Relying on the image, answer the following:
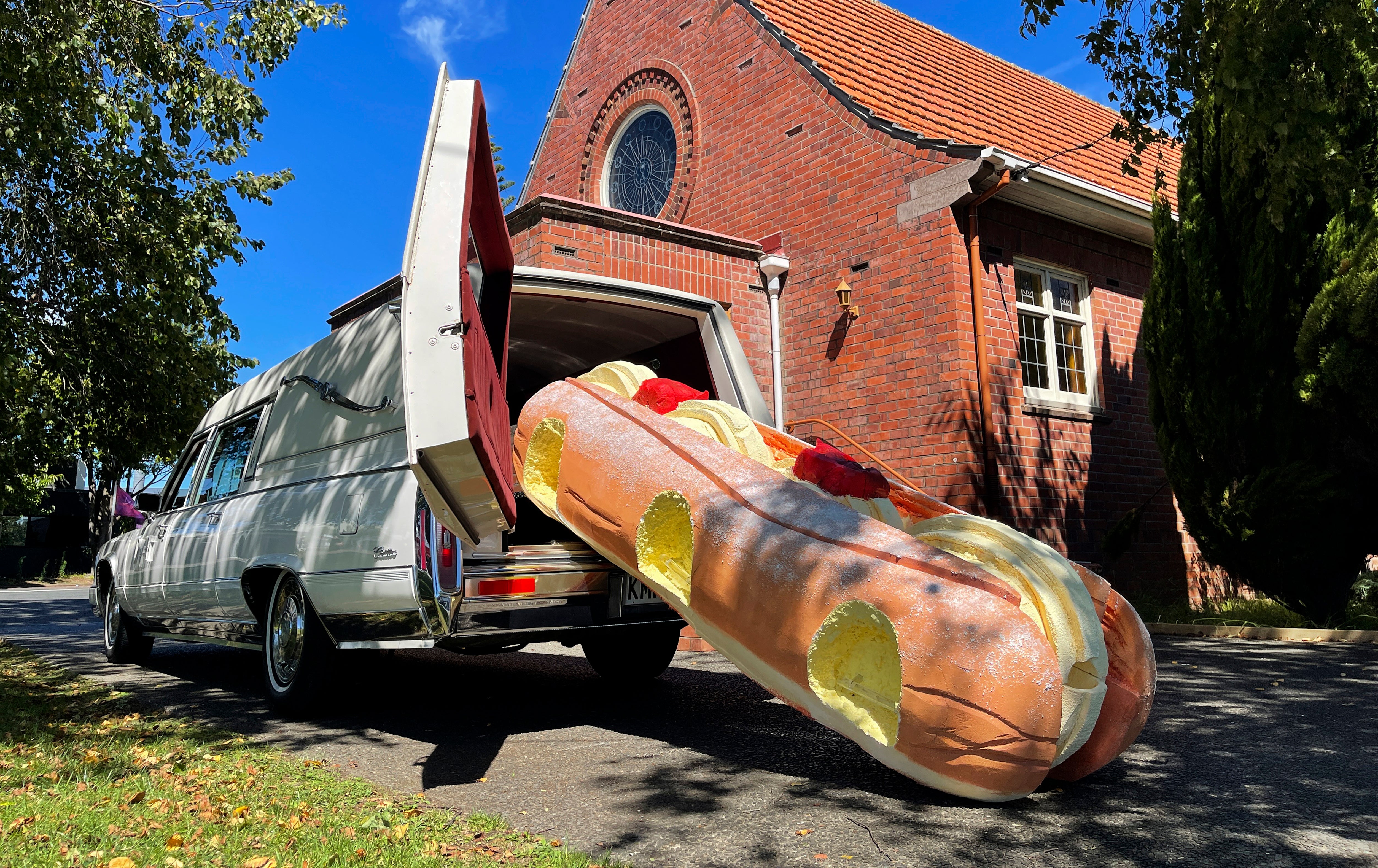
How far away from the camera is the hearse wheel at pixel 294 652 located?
17.3ft

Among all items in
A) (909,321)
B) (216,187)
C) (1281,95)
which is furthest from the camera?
(216,187)

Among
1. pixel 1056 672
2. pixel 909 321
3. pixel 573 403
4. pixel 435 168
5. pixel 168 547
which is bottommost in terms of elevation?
pixel 1056 672

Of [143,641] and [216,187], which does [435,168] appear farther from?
[216,187]

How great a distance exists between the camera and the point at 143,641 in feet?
28.2

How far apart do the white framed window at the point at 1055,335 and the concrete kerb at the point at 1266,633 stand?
2.56 meters

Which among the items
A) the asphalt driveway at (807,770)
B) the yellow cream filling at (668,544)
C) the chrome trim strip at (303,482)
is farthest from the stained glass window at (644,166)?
the yellow cream filling at (668,544)

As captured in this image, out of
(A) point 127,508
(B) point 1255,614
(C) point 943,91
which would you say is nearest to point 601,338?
(A) point 127,508

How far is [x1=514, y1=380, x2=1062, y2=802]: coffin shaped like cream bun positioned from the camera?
3.32 metres

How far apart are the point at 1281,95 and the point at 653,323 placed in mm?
3794

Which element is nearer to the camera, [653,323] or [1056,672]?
[1056,672]

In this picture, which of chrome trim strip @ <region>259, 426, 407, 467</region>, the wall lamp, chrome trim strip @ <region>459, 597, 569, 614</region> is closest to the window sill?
the wall lamp

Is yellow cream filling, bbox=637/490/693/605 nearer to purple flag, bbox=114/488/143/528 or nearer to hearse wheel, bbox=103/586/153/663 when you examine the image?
purple flag, bbox=114/488/143/528

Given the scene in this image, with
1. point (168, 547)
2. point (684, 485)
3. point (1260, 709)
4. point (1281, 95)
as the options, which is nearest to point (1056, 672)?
point (684, 485)

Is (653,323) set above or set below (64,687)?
above
